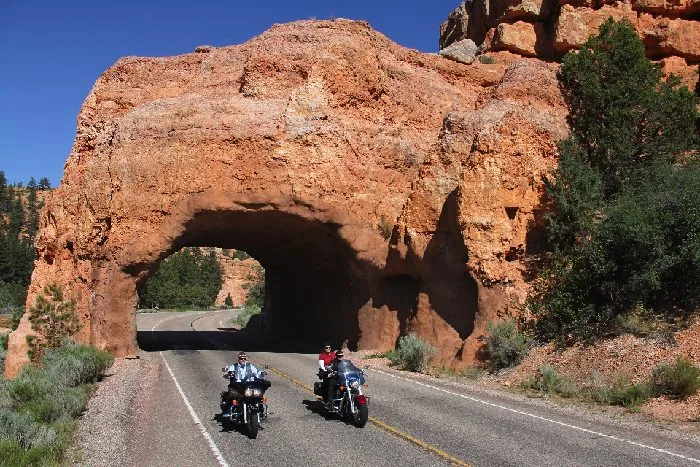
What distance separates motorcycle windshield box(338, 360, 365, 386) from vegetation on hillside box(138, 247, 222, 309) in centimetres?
7137

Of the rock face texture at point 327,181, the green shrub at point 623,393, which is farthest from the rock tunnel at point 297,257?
the green shrub at point 623,393

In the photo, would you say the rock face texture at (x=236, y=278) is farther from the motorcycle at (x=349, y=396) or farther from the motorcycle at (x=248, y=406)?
the motorcycle at (x=248, y=406)

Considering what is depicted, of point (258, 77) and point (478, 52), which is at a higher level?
point (478, 52)

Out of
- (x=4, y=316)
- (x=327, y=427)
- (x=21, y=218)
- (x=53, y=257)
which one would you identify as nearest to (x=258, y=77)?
(x=53, y=257)

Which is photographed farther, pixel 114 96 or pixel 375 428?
pixel 114 96

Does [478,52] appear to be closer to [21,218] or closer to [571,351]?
[571,351]

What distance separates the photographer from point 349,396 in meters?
11.8

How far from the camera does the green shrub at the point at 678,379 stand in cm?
1309

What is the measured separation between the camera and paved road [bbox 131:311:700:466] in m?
9.17

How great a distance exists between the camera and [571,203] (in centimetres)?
2031

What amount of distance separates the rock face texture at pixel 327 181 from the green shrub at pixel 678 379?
650 cm

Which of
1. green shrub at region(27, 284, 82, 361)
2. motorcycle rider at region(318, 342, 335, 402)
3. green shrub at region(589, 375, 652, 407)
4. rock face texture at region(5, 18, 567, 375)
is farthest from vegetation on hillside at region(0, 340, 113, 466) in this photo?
green shrub at region(589, 375, 652, 407)

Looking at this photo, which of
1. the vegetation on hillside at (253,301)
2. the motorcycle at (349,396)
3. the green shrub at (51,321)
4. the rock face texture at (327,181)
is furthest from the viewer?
the vegetation on hillside at (253,301)

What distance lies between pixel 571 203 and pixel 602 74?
733cm
